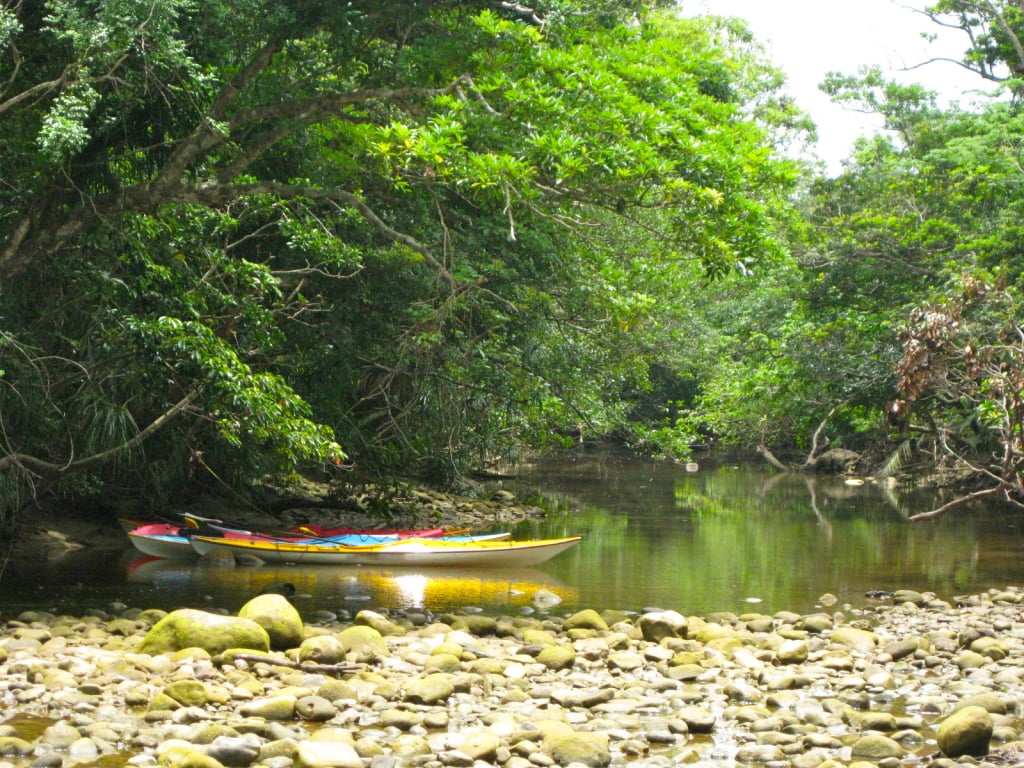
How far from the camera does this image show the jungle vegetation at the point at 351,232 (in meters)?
8.84

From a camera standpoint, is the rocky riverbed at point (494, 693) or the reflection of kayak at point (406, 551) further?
the reflection of kayak at point (406, 551)

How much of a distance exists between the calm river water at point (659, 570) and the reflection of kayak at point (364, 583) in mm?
22

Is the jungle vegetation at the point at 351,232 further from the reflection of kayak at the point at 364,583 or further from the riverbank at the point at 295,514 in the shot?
the reflection of kayak at the point at 364,583

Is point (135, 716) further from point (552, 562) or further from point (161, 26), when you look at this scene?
point (552, 562)

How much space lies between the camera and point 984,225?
18.6m

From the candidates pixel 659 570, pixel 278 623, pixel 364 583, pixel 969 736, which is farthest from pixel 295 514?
pixel 969 736

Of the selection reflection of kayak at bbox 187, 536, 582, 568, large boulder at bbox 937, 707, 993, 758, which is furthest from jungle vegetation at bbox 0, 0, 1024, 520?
large boulder at bbox 937, 707, 993, 758

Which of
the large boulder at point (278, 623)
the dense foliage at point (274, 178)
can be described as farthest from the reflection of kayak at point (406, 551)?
the large boulder at point (278, 623)

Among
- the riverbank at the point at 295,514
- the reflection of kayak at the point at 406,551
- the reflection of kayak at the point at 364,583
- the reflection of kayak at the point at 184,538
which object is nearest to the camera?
the reflection of kayak at the point at 364,583

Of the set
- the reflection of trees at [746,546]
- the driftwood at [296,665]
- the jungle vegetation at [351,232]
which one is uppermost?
the jungle vegetation at [351,232]

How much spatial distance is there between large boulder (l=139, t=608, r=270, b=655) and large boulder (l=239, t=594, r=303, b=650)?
0.46 feet

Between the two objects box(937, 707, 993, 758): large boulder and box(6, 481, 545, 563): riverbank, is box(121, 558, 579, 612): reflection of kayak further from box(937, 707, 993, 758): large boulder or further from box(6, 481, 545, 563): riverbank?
box(937, 707, 993, 758): large boulder

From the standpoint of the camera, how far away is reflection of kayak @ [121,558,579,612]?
37.8ft

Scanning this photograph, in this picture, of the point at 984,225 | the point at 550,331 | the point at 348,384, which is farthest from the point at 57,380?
the point at 984,225
